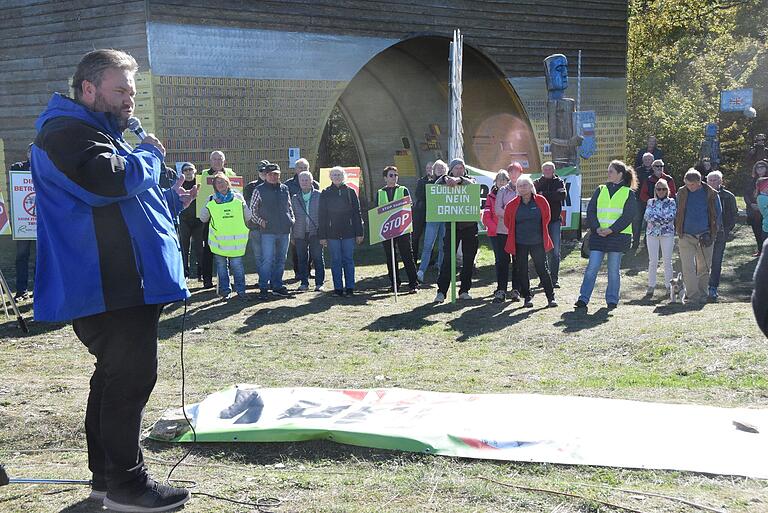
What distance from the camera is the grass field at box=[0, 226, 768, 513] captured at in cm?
452

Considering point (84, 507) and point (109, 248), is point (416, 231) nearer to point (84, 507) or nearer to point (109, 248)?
point (84, 507)

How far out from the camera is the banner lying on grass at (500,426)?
197 inches

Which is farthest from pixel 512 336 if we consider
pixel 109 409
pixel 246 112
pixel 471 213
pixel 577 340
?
pixel 246 112

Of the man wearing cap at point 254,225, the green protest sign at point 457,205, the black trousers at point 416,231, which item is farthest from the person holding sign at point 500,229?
the man wearing cap at point 254,225

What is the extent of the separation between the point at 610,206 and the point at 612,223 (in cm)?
23

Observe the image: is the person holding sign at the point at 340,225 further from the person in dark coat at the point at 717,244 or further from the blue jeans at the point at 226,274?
the person in dark coat at the point at 717,244

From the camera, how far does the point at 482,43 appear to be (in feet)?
71.5

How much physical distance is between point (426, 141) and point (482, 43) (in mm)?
3907

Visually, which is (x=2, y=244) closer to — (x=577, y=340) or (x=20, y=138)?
(x=20, y=138)

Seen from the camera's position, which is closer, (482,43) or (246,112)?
(246,112)

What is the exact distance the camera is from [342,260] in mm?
13312

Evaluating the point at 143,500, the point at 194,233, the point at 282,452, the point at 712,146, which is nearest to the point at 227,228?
the point at 194,233

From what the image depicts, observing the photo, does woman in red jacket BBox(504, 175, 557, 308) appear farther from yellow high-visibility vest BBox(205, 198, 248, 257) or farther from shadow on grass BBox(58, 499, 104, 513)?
shadow on grass BBox(58, 499, 104, 513)

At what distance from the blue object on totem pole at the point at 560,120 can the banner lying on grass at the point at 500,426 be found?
495 inches
